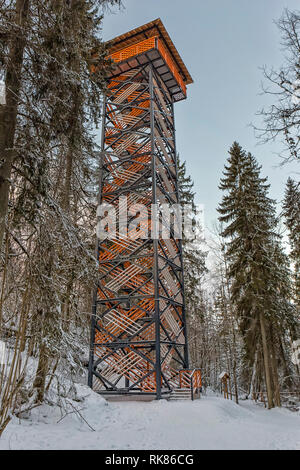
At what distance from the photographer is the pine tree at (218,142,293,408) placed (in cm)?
1356

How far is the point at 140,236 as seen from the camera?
1101cm

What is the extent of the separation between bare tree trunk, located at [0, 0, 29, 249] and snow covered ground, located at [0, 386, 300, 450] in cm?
287

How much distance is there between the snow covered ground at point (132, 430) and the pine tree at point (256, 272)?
6770 millimetres

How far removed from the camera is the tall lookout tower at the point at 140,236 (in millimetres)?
10008

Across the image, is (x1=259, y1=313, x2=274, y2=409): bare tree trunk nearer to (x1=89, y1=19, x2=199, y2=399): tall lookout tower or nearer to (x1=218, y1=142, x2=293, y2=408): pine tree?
(x1=218, y1=142, x2=293, y2=408): pine tree

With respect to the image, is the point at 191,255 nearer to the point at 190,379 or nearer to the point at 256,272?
the point at 256,272

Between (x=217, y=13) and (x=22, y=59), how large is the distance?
23.3ft

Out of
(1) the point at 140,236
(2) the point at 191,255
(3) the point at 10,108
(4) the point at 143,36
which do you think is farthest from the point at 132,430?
(4) the point at 143,36

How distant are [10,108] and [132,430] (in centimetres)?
556

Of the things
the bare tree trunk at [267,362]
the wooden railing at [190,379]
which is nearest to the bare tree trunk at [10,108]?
the wooden railing at [190,379]
